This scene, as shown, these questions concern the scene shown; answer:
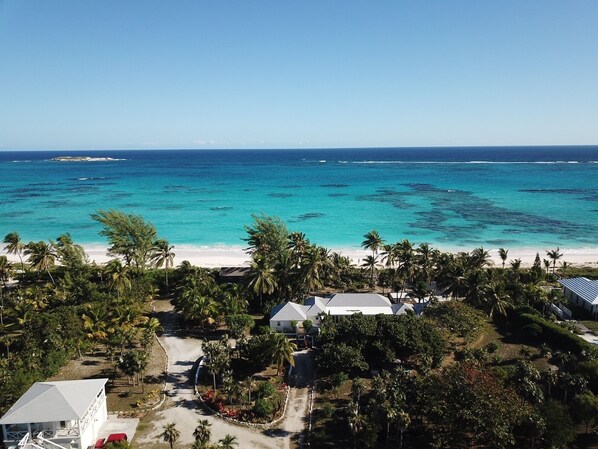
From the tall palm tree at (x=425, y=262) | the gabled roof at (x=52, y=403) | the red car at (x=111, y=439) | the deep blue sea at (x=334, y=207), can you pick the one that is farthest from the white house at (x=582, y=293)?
the gabled roof at (x=52, y=403)

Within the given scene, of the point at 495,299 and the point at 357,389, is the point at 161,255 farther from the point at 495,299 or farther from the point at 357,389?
the point at 495,299

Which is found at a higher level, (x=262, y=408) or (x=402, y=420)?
(x=402, y=420)

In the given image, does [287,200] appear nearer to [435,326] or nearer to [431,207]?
[431,207]

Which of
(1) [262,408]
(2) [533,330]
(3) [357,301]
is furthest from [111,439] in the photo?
(2) [533,330]

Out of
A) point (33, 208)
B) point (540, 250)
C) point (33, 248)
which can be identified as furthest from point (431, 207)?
point (33, 208)

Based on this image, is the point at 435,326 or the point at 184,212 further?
the point at 184,212

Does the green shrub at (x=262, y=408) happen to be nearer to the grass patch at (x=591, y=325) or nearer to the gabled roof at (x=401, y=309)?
the gabled roof at (x=401, y=309)

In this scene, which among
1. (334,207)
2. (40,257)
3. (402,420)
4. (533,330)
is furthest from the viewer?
(334,207)
